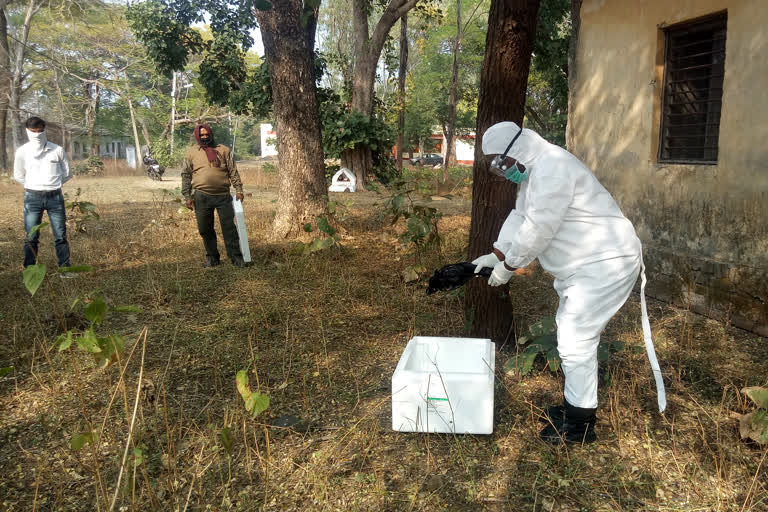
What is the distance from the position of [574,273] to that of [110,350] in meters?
2.16

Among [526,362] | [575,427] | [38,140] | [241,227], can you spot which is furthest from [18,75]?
[575,427]

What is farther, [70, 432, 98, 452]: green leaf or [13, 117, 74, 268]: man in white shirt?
[13, 117, 74, 268]: man in white shirt

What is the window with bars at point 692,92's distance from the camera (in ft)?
17.0

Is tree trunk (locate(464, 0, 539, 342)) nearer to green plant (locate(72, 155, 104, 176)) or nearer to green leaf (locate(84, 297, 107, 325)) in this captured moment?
green leaf (locate(84, 297, 107, 325))

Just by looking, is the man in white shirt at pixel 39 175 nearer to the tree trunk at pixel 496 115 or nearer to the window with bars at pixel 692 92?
the tree trunk at pixel 496 115

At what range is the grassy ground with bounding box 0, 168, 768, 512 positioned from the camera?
2.57m

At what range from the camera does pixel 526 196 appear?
116 inches

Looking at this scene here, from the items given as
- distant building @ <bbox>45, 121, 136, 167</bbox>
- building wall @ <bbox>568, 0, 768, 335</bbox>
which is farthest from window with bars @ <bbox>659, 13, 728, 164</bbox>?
distant building @ <bbox>45, 121, 136, 167</bbox>

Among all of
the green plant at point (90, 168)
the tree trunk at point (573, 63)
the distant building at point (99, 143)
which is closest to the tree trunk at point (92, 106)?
the green plant at point (90, 168)

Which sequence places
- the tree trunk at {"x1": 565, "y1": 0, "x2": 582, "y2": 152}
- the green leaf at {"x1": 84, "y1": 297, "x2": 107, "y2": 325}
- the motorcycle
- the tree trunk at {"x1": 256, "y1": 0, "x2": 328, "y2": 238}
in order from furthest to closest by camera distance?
1. the motorcycle
2. the tree trunk at {"x1": 256, "y1": 0, "x2": 328, "y2": 238}
3. the tree trunk at {"x1": 565, "y1": 0, "x2": 582, "y2": 152}
4. the green leaf at {"x1": 84, "y1": 297, "x2": 107, "y2": 325}

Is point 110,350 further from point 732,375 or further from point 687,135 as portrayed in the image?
point 687,135

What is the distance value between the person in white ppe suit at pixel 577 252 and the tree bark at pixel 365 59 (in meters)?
10.0

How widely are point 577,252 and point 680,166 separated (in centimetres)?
310

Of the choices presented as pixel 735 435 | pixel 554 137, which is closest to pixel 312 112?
pixel 735 435
